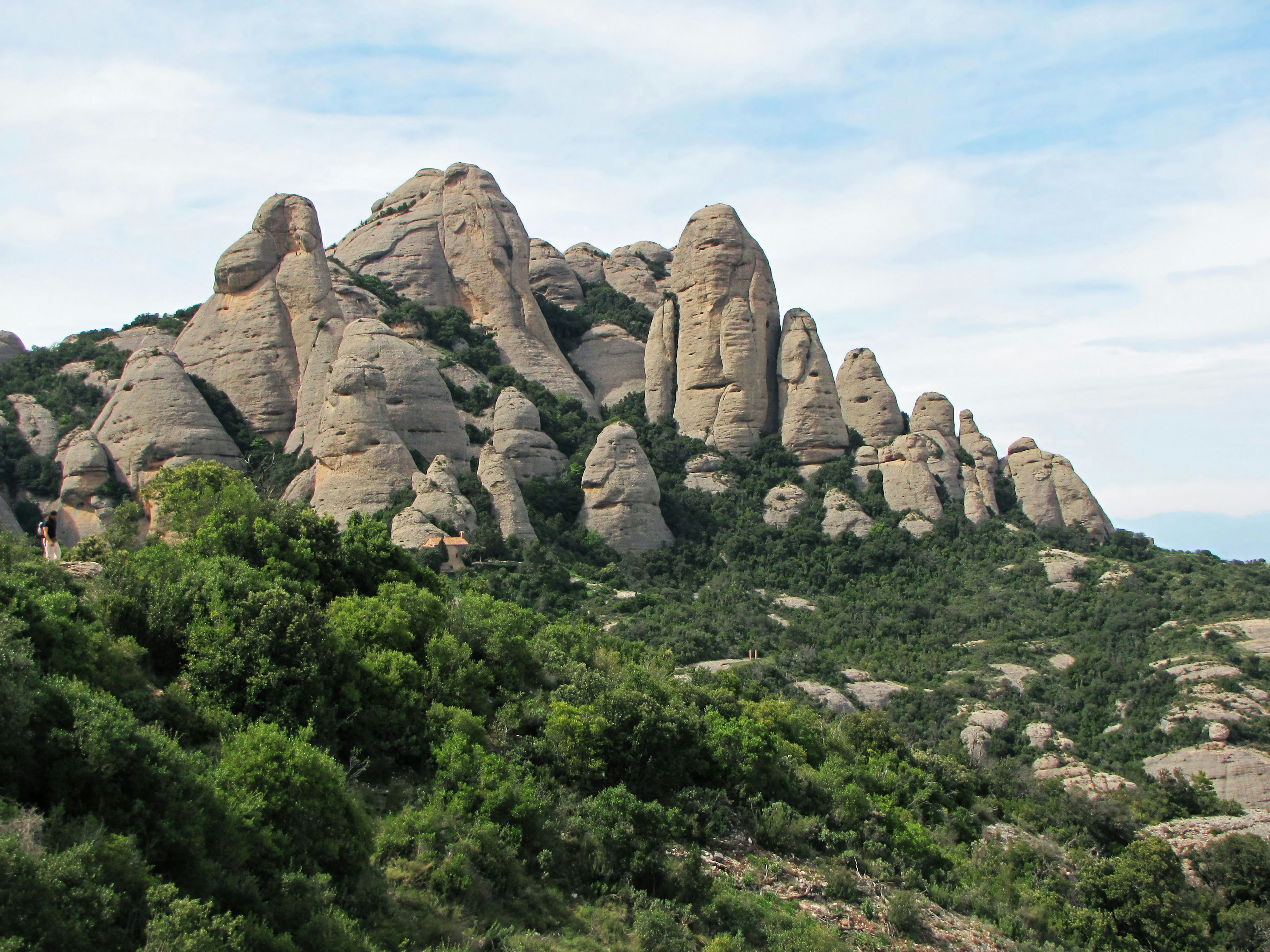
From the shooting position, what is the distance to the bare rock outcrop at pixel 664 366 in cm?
6284

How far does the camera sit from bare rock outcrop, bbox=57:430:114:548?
1682 inches

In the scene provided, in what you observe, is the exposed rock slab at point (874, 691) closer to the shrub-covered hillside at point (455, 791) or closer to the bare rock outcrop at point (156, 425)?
the shrub-covered hillside at point (455, 791)

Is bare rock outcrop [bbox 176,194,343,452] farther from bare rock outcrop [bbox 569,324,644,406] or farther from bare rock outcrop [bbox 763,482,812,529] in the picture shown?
bare rock outcrop [bbox 763,482,812,529]

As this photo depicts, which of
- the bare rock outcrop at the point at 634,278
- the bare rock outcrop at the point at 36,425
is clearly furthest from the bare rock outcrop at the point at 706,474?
the bare rock outcrop at the point at 36,425

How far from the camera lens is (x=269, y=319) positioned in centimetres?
5347

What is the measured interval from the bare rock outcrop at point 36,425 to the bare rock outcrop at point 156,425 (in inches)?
107

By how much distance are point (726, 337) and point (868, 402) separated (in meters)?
8.56

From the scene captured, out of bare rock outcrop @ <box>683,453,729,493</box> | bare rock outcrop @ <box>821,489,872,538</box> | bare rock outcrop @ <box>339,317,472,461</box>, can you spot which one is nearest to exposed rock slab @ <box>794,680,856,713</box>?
bare rock outcrop @ <box>821,489,872,538</box>

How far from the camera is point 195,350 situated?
5381 cm

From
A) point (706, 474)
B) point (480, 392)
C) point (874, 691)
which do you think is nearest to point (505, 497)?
point (480, 392)

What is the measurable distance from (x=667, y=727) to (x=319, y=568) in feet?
26.7

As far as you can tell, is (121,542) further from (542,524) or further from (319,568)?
(542,524)

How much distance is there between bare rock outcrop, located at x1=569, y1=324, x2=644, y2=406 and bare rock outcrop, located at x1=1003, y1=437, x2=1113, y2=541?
22.4 metres

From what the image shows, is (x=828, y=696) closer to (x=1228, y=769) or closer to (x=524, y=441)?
(x=1228, y=769)
